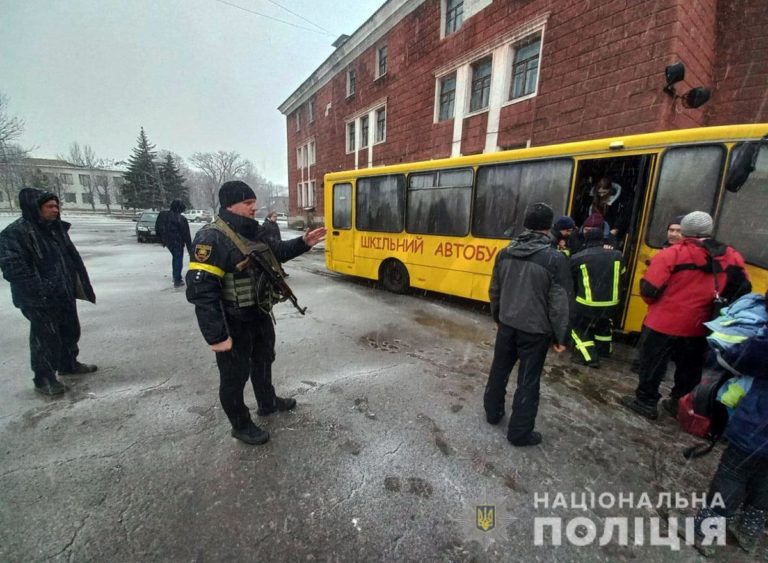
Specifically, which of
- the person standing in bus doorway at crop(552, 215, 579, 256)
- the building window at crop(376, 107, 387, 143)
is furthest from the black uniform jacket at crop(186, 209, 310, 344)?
the building window at crop(376, 107, 387, 143)

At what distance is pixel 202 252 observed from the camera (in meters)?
2.06

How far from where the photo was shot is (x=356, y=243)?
773 cm

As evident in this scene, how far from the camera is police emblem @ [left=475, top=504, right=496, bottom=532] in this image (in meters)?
1.85

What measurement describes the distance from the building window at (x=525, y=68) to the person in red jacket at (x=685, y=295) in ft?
31.0

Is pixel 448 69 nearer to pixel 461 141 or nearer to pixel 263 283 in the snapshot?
pixel 461 141

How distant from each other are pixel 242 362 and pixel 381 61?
62.8 feet

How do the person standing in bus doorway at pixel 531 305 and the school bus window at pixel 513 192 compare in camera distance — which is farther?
the school bus window at pixel 513 192

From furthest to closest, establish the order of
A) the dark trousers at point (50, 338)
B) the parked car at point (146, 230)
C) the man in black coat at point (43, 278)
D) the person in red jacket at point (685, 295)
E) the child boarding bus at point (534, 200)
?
the parked car at point (146, 230), the child boarding bus at point (534, 200), the dark trousers at point (50, 338), the man in black coat at point (43, 278), the person in red jacket at point (685, 295)

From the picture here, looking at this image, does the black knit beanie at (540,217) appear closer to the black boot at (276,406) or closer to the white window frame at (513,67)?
the black boot at (276,406)

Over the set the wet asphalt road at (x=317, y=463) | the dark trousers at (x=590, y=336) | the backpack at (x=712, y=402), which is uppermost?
the backpack at (x=712, y=402)

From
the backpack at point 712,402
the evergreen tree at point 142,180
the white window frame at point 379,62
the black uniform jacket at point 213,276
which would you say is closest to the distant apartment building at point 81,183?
the evergreen tree at point 142,180

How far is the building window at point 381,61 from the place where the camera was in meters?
16.6

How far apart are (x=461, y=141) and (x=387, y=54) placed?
7730 mm

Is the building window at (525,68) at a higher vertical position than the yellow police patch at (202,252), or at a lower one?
higher
